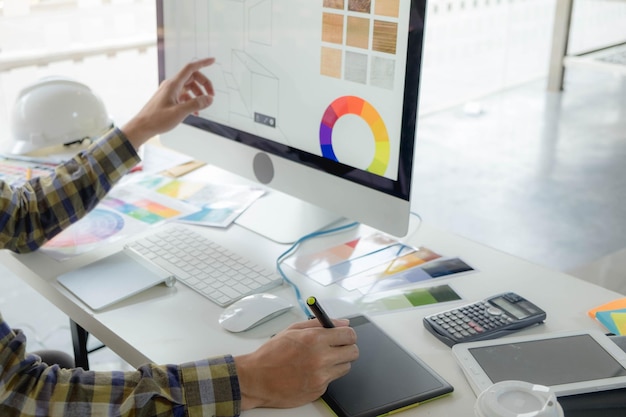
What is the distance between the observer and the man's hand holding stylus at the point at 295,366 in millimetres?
810

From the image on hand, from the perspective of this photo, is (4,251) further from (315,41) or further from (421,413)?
(421,413)

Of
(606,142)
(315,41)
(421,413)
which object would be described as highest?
(315,41)

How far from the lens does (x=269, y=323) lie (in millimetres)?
984

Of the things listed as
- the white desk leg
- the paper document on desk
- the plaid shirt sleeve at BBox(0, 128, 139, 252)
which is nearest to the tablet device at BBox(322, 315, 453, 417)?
the paper document on desk

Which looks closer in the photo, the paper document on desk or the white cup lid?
the white cup lid

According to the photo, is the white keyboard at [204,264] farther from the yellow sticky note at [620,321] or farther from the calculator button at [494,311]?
the yellow sticky note at [620,321]

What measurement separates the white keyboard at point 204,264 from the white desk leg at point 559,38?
426 centimetres

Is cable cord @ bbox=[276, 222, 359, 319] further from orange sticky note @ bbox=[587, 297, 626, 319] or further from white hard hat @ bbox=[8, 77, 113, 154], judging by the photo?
white hard hat @ bbox=[8, 77, 113, 154]

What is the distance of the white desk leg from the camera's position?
4852 millimetres

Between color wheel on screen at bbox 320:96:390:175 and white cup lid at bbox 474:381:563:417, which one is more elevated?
color wheel on screen at bbox 320:96:390:175

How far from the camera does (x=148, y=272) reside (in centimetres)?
110

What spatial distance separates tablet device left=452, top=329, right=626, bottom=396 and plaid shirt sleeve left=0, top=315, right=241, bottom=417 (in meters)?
0.30

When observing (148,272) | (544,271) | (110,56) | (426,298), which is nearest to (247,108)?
(148,272)

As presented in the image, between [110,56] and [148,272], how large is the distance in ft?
7.63
